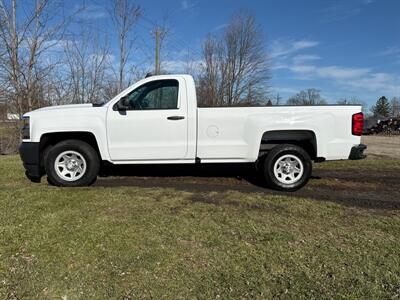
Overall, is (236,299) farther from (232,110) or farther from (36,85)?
(36,85)

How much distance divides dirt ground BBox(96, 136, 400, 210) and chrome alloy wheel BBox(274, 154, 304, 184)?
0.90ft

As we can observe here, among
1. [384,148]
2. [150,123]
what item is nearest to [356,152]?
[150,123]

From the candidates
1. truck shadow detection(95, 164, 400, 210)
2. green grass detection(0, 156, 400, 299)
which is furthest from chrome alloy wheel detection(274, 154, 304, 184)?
green grass detection(0, 156, 400, 299)

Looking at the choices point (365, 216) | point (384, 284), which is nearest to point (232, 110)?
point (365, 216)

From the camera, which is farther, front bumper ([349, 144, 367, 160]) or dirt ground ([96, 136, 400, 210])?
front bumper ([349, 144, 367, 160])

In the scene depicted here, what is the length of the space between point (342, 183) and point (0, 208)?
6111 mm

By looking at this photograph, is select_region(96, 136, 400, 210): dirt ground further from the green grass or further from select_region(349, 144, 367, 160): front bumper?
select_region(349, 144, 367, 160): front bumper

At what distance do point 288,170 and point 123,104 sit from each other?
126 inches

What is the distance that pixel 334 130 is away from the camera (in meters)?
5.54

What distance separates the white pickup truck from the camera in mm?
5500

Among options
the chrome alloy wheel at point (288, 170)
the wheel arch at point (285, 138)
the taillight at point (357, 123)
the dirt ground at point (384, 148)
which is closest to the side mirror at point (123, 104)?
the wheel arch at point (285, 138)

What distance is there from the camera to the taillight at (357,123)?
5480 millimetres

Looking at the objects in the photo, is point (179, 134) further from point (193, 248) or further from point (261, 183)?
Answer: point (193, 248)

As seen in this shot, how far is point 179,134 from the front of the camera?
5586 mm
